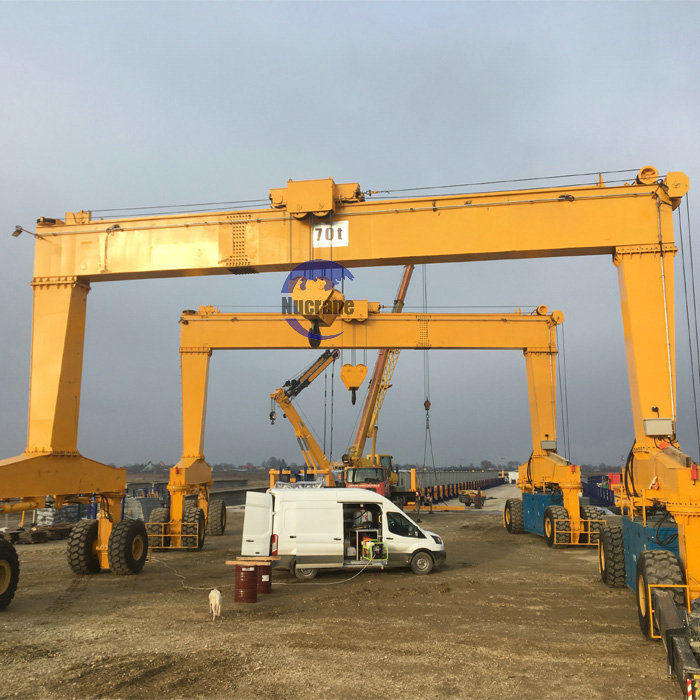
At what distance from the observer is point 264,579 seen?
1042 cm

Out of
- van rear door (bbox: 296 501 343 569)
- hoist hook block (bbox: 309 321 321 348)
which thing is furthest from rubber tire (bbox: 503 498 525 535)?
hoist hook block (bbox: 309 321 321 348)

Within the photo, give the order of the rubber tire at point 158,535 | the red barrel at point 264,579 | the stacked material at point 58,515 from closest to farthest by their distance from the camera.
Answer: the red barrel at point 264,579 < the rubber tire at point 158,535 < the stacked material at point 58,515

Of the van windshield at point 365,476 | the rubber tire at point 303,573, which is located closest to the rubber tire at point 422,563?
the rubber tire at point 303,573

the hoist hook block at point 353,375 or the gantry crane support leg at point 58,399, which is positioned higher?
the hoist hook block at point 353,375

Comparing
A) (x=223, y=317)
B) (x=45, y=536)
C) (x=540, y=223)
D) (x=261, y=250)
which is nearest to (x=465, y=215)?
(x=540, y=223)

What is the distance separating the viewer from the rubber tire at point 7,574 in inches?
365

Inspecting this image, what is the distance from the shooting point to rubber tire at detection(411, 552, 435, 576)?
40.6ft

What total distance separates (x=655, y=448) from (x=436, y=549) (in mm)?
4998

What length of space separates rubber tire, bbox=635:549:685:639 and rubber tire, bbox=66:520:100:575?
402 inches

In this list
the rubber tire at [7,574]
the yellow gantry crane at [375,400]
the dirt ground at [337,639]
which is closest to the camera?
the dirt ground at [337,639]

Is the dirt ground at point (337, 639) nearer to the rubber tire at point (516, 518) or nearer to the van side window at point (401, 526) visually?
the van side window at point (401, 526)

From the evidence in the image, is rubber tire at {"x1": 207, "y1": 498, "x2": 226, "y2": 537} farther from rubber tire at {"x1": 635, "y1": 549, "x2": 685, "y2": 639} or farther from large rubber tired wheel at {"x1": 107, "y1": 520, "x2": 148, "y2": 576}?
→ rubber tire at {"x1": 635, "y1": 549, "x2": 685, "y2": 639}

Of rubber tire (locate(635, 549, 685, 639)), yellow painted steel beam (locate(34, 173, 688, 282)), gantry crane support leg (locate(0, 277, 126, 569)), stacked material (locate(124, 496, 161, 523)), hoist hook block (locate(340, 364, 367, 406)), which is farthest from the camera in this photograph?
stacked material (locate(124, 496, 161, 523))

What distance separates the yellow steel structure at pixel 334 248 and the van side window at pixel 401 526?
4.81m
